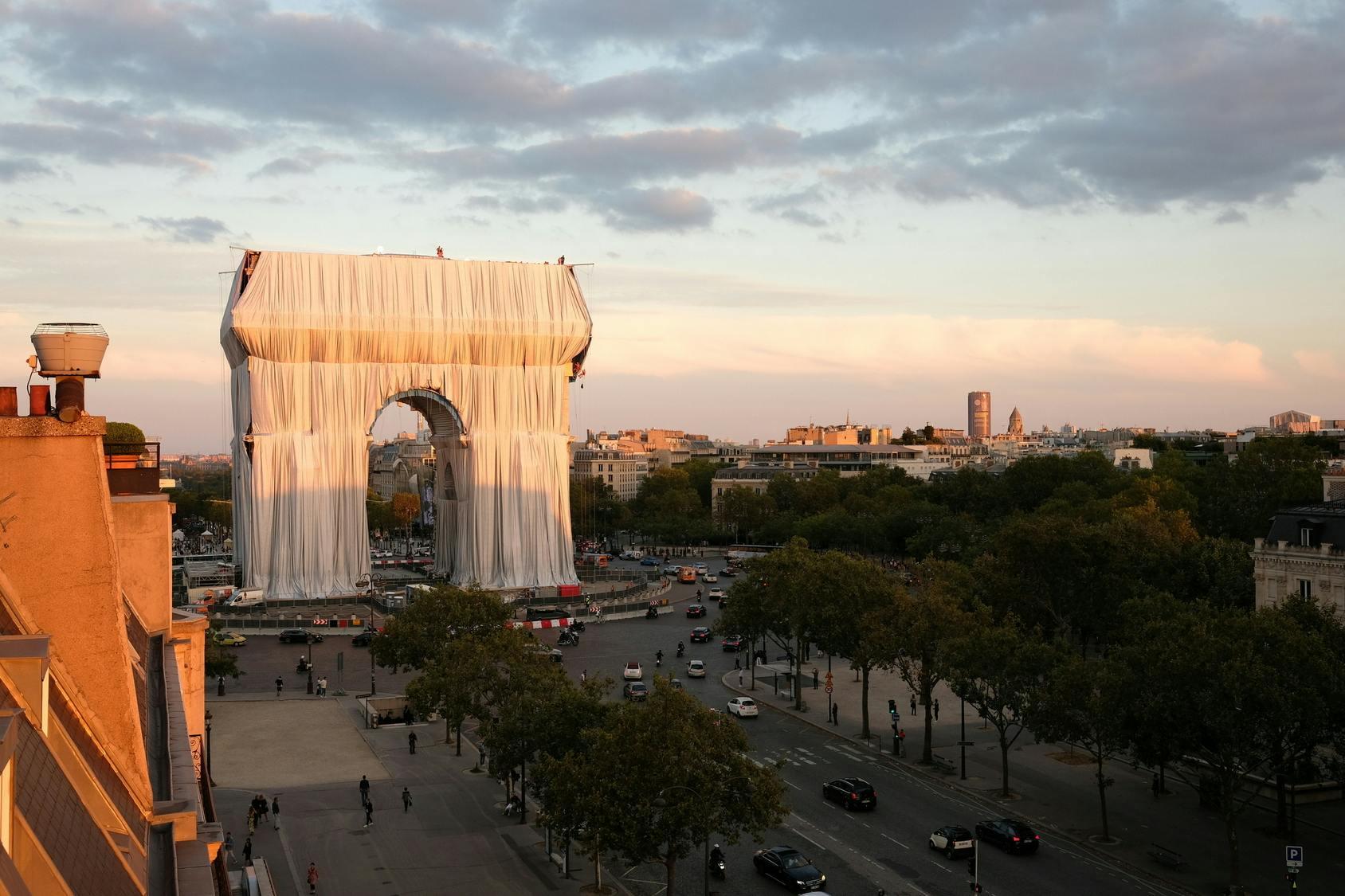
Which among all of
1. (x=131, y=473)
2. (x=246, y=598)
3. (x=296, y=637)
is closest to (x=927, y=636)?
(x=131, y=473)

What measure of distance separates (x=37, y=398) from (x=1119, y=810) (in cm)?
2769

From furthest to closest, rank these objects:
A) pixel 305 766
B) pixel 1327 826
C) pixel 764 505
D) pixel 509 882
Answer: pixel 764 505 < pixel 305 766 < pixel 1327 826 < pixel 509 882

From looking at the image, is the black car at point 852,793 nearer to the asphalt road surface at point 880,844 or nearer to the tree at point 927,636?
the asphalt road surface at point 880,844

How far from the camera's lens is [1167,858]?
27.5 meters

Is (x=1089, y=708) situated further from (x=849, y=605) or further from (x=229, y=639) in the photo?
(x=229, y=639)

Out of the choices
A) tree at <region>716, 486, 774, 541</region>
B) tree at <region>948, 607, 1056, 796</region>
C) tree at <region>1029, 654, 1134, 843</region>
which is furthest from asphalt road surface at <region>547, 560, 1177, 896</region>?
tree at <region>716, 486, 774, 541</region>

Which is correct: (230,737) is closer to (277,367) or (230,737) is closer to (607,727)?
(607,727)

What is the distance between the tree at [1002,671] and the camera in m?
32.5

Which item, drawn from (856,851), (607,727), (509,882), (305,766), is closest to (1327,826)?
(856,851)

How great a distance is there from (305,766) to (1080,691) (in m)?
21.2

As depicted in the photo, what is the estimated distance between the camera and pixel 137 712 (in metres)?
10.0

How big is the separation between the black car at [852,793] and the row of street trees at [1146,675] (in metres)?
3.68

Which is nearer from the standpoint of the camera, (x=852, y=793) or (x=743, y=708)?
(x=852, y=793)

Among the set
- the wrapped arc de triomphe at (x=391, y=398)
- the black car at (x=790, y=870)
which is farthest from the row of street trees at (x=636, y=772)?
the wrapped arc de triomphe at (x=391, y=398)
